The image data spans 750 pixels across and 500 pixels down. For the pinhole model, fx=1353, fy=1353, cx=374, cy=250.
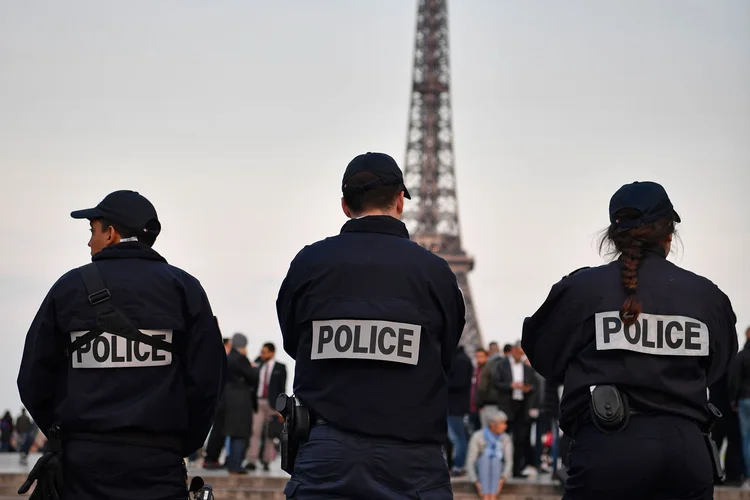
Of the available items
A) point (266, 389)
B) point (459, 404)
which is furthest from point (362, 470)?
point (266, 389)

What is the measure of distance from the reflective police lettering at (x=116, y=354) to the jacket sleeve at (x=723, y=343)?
2.40 m

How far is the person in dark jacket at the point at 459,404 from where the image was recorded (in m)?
16.9

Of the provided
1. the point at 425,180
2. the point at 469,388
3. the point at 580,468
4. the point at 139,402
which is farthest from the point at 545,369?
the point at 425,180

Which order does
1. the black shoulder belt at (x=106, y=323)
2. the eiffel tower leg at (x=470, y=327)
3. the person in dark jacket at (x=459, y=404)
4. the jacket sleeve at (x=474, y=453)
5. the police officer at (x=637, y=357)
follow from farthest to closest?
1. the eiffel tower leg at (x=470, y=327)
2. the person in dark jacket at (x=459, y=404)
3. the jacket sleeve at (x=474, y=453)
4. the black shoulder belt at (x=106, y=323)
5. the police officer at (x=637, y=357)

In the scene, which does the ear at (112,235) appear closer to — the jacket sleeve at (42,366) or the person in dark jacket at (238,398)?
the jacket sleeve at (42,366)

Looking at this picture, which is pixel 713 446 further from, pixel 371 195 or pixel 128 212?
pixel 128 212

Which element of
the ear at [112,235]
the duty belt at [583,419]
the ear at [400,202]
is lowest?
the duty belt at [583,419]

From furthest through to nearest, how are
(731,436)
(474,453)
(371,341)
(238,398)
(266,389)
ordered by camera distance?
(266,389), (238,398), (731,436), (474,453), (371,341)

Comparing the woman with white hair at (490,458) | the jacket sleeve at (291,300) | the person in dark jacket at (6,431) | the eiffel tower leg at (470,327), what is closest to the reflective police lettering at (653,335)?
the jacket sleeve at (291,300)

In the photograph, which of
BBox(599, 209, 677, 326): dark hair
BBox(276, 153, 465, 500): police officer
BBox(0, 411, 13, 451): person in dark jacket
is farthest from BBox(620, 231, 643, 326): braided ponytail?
BBox(0, 411, 13, 451): person in dark jacket

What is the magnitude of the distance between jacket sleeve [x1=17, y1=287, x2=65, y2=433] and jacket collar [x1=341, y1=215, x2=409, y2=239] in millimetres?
1455

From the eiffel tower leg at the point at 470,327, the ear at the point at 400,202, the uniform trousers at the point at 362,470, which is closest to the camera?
the uniform trousers at the point at 362,470

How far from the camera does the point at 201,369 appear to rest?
6.00 meters

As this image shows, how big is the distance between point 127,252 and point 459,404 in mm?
11160
